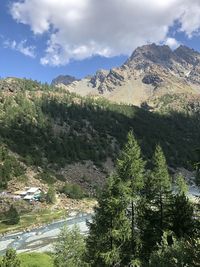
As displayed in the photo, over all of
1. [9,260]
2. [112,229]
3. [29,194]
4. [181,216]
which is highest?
[181,216]

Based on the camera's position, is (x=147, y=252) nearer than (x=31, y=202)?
Yes

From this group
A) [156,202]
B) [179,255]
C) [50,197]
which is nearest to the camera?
[179,255]

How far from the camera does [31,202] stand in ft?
512

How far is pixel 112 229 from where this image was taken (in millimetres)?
39531

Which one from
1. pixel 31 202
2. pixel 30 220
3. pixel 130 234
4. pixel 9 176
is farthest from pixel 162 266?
pixel 9 176

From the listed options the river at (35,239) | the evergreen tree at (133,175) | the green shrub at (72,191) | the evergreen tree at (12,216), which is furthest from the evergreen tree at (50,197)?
the evergreen tree at (133,175)

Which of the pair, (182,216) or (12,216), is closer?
(182,216)

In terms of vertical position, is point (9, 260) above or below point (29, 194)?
above

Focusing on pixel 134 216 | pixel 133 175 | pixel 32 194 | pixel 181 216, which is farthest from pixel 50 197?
pixel 181 216

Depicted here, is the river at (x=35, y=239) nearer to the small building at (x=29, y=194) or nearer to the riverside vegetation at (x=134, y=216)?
the small building at (x=29, y=194)

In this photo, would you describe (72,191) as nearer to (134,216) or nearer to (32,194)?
(32,194)

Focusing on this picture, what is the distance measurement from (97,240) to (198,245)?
17.6 meters

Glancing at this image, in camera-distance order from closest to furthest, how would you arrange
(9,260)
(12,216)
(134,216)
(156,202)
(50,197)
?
(9,260), (156,202), (134,216), (12,216), (50,197)

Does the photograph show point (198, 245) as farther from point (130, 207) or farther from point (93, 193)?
point (93, 193)
